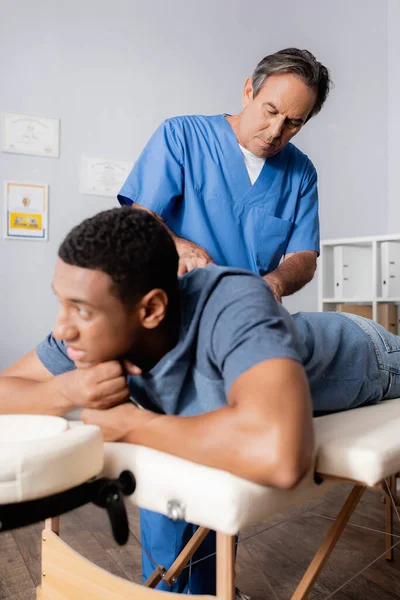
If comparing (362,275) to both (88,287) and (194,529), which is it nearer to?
(194,529)

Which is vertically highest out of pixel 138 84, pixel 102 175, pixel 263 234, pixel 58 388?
pixel 138 84

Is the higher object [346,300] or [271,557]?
[346,300]

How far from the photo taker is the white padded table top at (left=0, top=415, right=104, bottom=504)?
0.66m

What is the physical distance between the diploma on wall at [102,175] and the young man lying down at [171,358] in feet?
6.12

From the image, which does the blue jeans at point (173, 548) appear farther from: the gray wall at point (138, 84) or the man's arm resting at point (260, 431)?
the gray wall at point (138, 84)

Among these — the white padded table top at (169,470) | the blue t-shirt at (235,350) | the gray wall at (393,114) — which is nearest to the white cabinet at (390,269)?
the gray wall at (393,114)

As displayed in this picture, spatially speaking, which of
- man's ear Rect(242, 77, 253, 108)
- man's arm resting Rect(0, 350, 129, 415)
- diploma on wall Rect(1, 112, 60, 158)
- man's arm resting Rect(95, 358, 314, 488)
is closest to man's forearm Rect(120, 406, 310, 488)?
man's arm resting Rect(95, 358, 314, 488)

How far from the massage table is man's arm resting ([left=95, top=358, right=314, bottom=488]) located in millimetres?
21

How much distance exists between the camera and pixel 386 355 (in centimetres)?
127

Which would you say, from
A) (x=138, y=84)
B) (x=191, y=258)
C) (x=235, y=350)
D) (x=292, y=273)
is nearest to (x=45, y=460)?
(x=235, y=350)

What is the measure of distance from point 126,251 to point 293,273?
2.54ft

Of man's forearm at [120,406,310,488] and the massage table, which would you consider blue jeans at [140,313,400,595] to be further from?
man's forearm at [120,406,310,488]

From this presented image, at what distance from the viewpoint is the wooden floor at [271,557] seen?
1668 mm

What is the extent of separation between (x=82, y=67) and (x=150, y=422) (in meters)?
2.36
